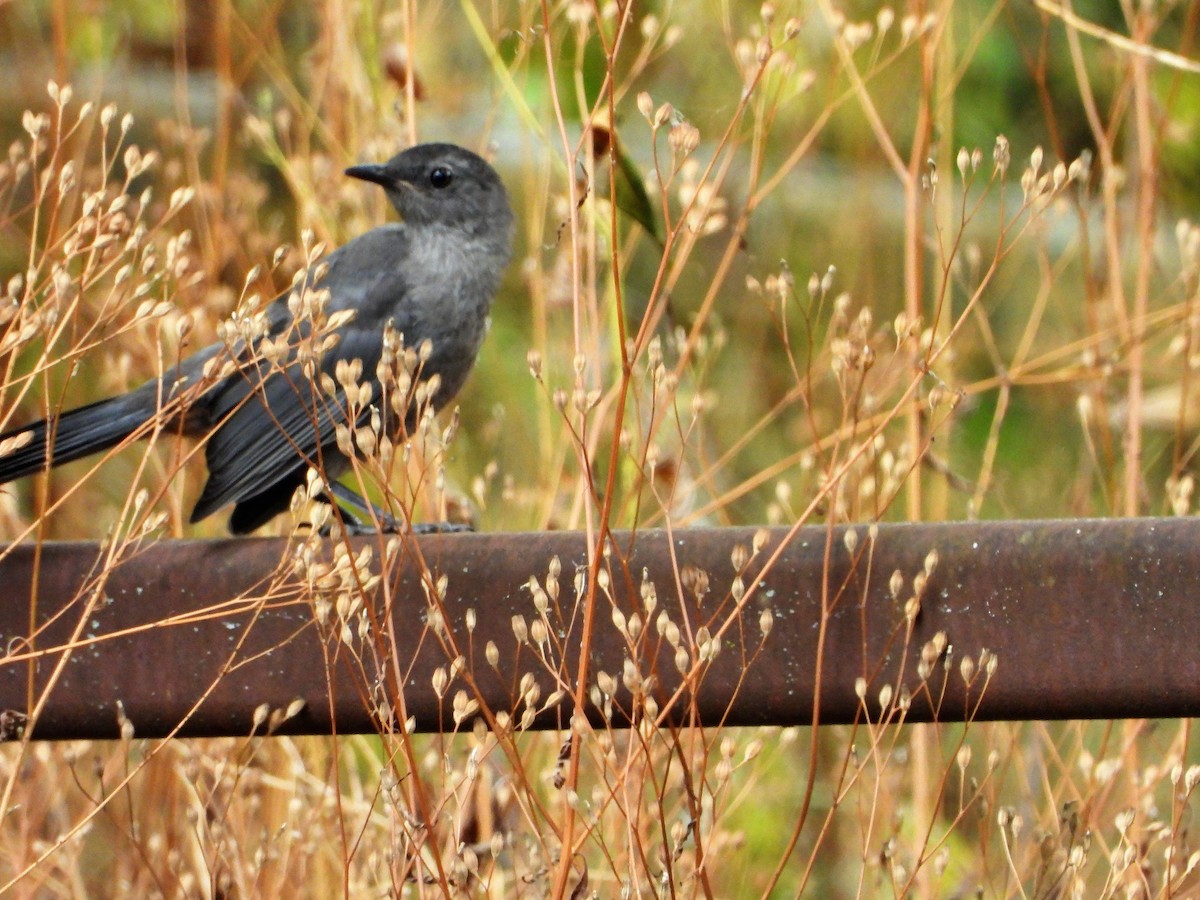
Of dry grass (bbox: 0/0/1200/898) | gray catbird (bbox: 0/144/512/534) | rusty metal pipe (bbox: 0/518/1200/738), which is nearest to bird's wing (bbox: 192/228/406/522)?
gray catbird (bbox: 0/144/512/534)

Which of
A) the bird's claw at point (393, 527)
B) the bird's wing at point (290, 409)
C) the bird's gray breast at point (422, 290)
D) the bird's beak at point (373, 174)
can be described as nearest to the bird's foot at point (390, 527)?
the bird's claw at point (393, 527)

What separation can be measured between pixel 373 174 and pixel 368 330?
1.15 ft

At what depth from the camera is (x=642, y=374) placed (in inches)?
115

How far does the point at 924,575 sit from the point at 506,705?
561 millimetres

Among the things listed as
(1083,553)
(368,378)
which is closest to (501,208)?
(368,378)

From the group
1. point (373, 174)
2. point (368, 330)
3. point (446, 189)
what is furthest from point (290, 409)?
point (446, 189)

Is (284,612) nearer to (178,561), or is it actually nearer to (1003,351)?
(178,561)

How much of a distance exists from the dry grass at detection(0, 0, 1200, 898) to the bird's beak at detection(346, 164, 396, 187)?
7 cm

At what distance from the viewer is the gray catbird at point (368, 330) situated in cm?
294

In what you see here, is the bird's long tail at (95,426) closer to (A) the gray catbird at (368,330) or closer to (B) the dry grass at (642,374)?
(A) the gray catbird at (368,330)

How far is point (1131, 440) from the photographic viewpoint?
2773mm

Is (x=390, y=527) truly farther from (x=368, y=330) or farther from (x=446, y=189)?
(x=446, y=189)

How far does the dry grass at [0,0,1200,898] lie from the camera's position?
1704 millimetres

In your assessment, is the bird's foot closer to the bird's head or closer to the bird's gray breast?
the bird's gray breast
